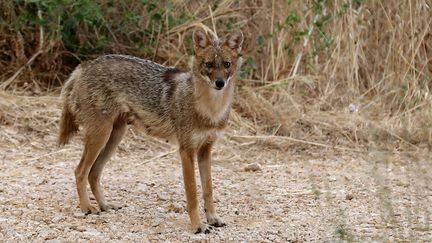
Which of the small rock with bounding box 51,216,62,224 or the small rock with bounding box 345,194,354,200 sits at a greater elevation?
the small rock with bounding box 51,216,62,224

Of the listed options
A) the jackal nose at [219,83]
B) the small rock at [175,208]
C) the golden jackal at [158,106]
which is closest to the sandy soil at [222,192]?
the small rock at [175,208]

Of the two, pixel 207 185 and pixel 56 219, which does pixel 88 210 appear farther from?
pixel 207 185

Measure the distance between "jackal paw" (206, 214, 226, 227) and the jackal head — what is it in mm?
847

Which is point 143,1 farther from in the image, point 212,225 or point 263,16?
point 212,225

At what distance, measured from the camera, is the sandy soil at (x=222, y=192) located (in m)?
5.16

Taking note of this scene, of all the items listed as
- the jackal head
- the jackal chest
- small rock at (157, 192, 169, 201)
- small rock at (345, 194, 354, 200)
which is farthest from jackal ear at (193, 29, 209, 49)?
small rock at (345, 194, 354, 200)

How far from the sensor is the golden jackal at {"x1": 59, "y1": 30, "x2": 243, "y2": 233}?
5395mm

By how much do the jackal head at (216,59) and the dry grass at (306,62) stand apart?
107 inches

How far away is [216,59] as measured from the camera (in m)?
5.30

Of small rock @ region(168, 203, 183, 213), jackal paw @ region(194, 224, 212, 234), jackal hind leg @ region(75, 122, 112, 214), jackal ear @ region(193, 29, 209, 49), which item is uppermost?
jackal ear @ region(193, 29, 209, 49)

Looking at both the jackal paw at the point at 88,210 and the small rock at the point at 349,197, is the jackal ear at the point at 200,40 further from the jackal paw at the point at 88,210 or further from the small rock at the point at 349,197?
the small rock at the point at 349,197

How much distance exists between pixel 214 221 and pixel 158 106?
0.84 metres

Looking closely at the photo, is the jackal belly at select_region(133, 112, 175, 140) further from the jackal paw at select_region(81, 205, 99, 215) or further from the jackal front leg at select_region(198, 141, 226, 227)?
the jackal paw at select_region(81, 205, 99, 215)

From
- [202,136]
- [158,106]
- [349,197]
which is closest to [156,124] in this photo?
[158,106]
